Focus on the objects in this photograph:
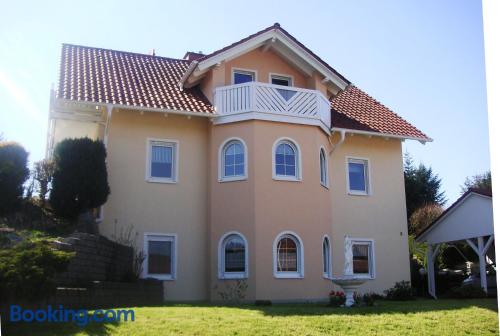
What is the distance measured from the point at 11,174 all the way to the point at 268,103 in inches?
322

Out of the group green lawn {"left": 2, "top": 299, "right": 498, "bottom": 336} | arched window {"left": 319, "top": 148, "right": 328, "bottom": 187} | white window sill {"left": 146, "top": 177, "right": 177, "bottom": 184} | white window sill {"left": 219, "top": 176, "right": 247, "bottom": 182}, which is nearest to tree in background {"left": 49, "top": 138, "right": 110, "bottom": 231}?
white window sill {"left": 146, "top": 177, "right": 177, "bottom": 184}

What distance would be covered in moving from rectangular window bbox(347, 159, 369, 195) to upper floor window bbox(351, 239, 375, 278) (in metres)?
1.85

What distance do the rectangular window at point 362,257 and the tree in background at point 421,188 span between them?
16.3 m

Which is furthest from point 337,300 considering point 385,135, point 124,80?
point 124,80

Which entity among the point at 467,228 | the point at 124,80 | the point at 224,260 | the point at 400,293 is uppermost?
the point at 124,80

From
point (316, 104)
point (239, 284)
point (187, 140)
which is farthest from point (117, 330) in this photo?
point (316, 104)

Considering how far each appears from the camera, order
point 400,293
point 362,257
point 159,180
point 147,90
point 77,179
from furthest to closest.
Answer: point 362,257 < point 147,90 < point 400,293 < point 159,180 < point 77,179

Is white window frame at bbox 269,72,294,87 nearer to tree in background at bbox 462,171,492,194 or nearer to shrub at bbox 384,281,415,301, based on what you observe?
shrub at bbox 384,281,415,301

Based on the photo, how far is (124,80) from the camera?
21.6 meters

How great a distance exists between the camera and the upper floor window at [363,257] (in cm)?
2220

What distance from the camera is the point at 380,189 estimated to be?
2305 cm

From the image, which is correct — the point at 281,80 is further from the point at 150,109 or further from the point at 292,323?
the point at 292,323

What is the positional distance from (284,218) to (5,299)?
10.2m

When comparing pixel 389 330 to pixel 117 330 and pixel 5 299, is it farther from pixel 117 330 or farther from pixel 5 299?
pixel 5 299
